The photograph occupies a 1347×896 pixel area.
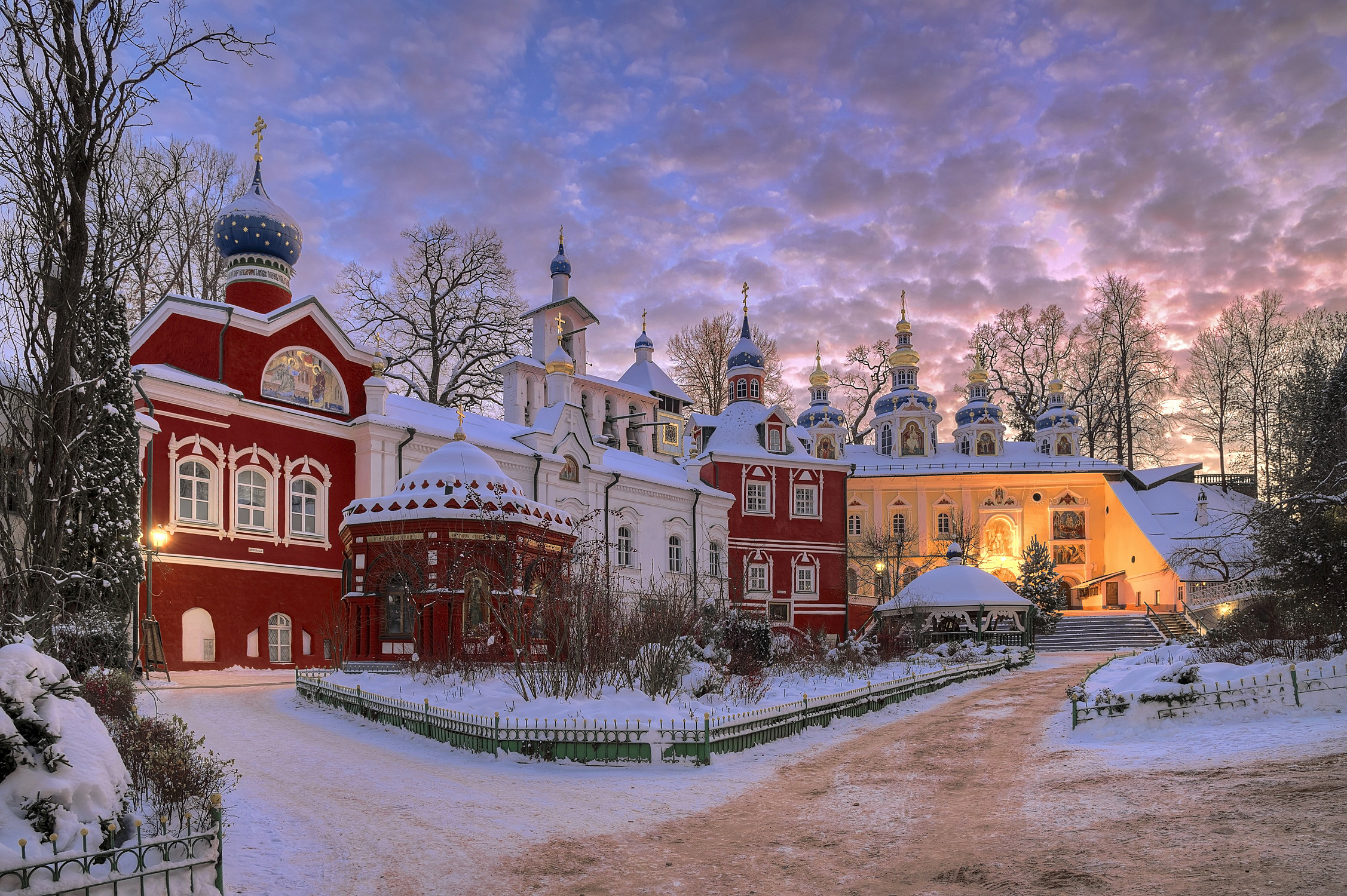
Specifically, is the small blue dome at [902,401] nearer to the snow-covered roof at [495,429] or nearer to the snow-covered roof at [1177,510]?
the snow-covered roof at [1177,510]

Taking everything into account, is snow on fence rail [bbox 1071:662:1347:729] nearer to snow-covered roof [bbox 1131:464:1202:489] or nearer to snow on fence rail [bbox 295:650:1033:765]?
snow on fence rail [bbox 295:650:1033:765]

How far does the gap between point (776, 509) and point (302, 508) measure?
21.0 metres

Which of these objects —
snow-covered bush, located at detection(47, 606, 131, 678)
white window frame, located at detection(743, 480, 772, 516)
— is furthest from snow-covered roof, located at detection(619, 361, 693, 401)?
snow-covered bush, located at detection(47, 606, 131, 678)

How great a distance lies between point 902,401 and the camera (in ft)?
167

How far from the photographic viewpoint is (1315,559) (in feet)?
47.8

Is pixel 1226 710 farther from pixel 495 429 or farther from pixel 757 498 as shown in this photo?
pixel 757 498

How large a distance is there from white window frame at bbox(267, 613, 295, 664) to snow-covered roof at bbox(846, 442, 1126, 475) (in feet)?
105

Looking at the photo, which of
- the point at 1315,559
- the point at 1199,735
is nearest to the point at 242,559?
the point at 1199,735

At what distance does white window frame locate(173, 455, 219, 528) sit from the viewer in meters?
A: 21.5

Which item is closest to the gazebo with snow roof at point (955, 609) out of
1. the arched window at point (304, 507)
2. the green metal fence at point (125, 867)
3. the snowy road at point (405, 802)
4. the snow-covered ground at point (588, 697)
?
the snow-covered ground at point (588, 697)

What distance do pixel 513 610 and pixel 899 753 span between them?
7.21m

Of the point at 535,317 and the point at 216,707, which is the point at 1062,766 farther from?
the point at 535,317

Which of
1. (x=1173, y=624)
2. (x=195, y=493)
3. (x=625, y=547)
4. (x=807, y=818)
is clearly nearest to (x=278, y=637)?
(x=195, y=493)

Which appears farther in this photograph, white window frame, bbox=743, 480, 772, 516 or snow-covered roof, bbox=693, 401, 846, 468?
snow-covered roof, bbox=693, 401, 846, 468
